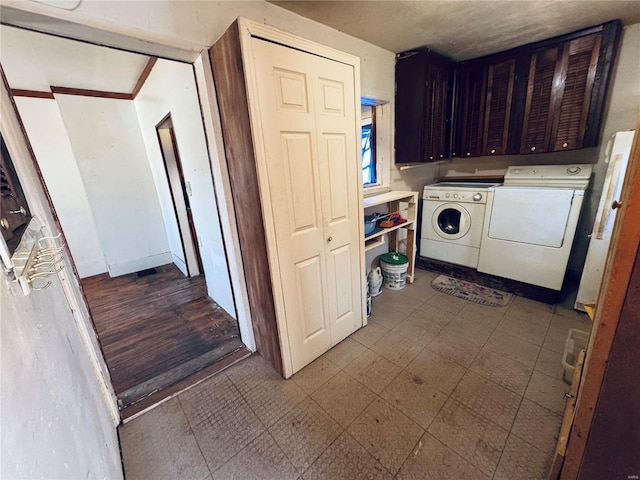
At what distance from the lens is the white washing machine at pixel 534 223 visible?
2.23 m

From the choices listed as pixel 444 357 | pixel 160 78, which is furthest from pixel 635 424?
pixel 160 78

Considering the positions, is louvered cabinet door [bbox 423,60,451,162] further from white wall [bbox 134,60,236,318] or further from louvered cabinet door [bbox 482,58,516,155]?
white wall [bbox 134,60,236,318]

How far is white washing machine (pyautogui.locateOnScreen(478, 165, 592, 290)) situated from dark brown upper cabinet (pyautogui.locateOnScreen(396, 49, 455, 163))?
2.63 ft

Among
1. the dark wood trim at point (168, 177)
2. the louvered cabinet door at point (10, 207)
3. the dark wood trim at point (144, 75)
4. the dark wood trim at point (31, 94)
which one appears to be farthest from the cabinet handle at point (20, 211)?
the dark wood trim at point (31, 94)

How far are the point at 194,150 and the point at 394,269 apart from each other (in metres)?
2.23

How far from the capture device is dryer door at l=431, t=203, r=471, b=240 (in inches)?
110

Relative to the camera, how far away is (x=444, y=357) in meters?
1.88

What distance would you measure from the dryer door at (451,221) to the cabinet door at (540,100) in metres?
0.81

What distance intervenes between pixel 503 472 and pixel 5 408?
175cm

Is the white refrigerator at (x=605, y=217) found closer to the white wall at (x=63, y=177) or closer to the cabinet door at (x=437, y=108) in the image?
the cabinet door at (x=437, y=108)

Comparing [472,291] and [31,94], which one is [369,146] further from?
[31,94]

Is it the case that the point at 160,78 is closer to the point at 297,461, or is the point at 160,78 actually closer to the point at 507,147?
the point at 297,461

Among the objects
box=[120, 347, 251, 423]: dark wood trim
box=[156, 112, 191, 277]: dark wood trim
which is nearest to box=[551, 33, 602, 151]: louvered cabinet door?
box=[120, 347, 251, 423]: dark wood trim

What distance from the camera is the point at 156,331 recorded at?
2.35 meters
